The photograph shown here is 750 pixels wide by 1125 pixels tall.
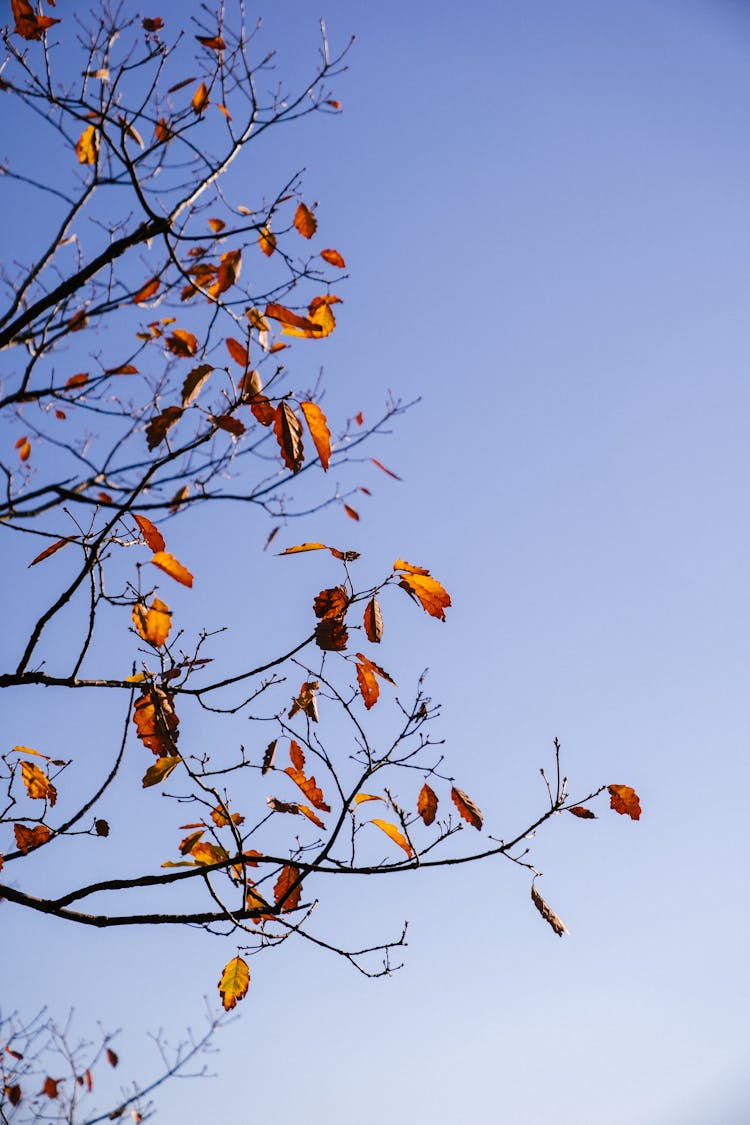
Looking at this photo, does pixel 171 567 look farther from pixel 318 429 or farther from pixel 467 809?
pixel 467 809

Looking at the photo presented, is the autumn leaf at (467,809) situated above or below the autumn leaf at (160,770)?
below

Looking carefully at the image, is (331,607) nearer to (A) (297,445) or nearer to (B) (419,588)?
(B) (419,588)

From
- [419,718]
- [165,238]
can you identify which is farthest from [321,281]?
[419,718]

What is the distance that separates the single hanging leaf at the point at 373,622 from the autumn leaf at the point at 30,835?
5.47 ft

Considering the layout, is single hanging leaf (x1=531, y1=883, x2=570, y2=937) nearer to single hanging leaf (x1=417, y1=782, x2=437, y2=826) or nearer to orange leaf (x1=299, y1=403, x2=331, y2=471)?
single hanging leaf (x1=417, y1=782, x2=437, y2=826)

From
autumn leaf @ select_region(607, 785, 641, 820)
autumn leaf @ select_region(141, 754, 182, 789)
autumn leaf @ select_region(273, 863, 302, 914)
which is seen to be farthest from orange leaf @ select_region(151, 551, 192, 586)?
autumn leaf @ select_region(607, 785, 641, 820)

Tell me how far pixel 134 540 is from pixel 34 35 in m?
3.00

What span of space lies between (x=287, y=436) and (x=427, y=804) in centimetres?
159

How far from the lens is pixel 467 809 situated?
9.20ft

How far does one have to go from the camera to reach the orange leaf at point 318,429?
2693 millimetres

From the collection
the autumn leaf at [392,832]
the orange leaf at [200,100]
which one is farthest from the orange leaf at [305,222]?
the autumn leaf at [392,832]

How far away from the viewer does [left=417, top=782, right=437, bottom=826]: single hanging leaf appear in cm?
289

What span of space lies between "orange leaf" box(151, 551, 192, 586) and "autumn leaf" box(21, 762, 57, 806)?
1.43 m

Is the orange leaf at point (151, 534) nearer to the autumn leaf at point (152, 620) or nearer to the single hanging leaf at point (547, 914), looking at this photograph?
the autumn leaf at point (152, 620)
